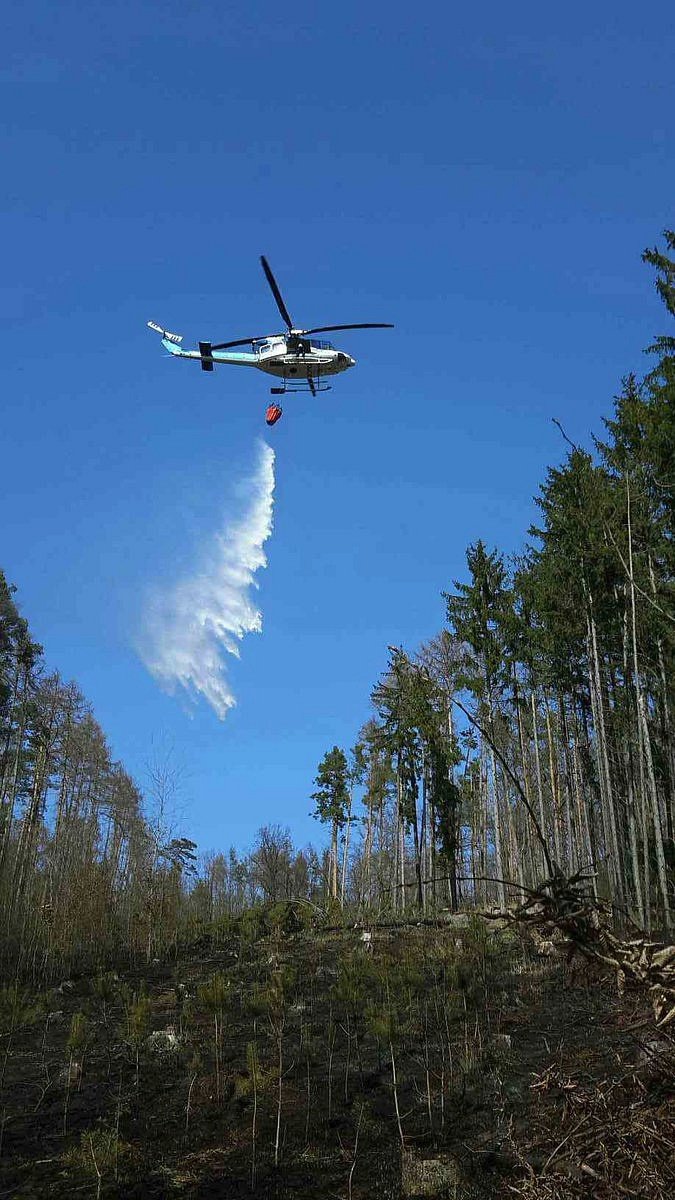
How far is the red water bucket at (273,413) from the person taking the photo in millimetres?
19141

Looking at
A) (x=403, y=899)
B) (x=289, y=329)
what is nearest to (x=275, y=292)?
(x=289, y=329)

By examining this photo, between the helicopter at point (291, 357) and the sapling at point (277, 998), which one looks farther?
the helicopter at point (291, 357)

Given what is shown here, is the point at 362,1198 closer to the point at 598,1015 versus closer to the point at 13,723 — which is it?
the point at 598,1015

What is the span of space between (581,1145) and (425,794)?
21.9 m

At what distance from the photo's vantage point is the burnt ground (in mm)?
3754

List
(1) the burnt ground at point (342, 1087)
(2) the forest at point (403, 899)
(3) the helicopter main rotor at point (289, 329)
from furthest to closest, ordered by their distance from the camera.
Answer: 1. (3) the helicopter main rotor at point (289, 329)
2. (2) the forest at point (403, 899)
3. (1) the burnt ground at point (342, 1087)

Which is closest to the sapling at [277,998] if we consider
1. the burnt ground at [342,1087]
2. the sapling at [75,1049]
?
the burnt ground at [342,1087]

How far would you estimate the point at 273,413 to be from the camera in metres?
19.2

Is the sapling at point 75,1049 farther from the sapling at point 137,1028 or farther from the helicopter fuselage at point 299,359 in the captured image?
the helicopter fuselage at point 299,359

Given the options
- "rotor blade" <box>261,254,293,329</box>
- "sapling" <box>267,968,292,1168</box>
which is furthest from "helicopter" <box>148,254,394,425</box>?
"sapling" <box>267,968,292,1168</box>

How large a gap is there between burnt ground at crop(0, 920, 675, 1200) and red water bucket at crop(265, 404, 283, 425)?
36.6ft

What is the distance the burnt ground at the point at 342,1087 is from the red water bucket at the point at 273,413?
1116cm

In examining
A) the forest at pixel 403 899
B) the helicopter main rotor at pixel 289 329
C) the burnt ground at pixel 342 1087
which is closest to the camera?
the burnt ground at pixel 342 1087

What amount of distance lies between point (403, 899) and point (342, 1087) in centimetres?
1974
